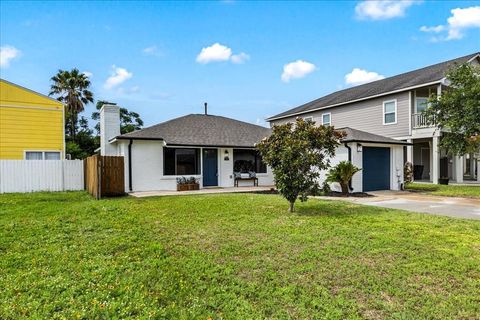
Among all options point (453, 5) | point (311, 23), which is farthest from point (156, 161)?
point (453, 5)

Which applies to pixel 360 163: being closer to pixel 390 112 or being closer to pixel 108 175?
pixel 390 112

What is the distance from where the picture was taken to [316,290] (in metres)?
3.74

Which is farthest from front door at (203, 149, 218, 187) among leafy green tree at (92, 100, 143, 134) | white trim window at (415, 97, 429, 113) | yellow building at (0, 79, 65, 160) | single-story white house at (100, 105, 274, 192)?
leafy green tree at (92, 100, 143, 134)

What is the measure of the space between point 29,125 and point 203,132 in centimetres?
886

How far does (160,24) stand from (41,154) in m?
9.12

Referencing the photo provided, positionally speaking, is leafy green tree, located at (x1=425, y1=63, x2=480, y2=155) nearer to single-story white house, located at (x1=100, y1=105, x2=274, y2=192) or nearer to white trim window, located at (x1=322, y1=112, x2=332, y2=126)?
white trim window, located at (x1=322, y1=112, x2=332, y2=126)

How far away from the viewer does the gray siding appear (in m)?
18.7

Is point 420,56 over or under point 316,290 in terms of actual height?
over

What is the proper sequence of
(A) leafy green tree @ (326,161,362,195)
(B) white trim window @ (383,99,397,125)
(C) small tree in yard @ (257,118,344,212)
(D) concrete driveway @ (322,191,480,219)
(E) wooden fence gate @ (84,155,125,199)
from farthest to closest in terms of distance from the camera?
1. (B) white trim window @ (383,99,397,125)
2. (A) leafy green tree @ (326,161,362,195)
3. (E) wooden fence gate @ (84,155,125,199)
4. (D) concrete driveway @ (322,191,480,219)
5. (C) small tree in yard @ (257,118,344,212)

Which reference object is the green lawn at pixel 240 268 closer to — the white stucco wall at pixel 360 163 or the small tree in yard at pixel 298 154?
the small tree in yard at pixel 298 154

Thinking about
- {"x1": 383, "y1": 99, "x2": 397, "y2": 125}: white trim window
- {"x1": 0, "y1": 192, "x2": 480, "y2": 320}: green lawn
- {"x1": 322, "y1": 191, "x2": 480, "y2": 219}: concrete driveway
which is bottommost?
{"x1": 322, "y1": 191, "x2": 480, "y2": 219}: concrete driveway

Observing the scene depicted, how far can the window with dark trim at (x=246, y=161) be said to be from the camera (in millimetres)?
17281

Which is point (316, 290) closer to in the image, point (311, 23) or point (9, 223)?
point (9, 223)

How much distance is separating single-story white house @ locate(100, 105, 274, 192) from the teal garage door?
18.3ft
